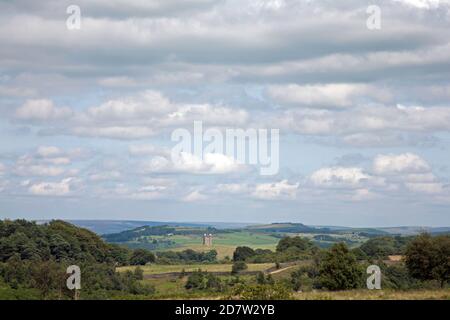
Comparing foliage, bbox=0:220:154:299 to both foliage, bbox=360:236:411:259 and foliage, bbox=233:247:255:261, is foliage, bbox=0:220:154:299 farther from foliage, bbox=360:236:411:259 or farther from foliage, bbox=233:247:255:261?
foliage, bbox=360:236:411:259

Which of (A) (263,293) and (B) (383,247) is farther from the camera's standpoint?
(B) (383,247)

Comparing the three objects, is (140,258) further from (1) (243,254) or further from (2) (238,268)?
(2) (238,268)

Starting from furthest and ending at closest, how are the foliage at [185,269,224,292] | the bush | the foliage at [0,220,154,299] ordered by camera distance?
the bush → the foliage at [185,269,224,292] → the foliage at [0,220,154,299]

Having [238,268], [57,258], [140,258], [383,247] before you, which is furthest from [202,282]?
[140,258]

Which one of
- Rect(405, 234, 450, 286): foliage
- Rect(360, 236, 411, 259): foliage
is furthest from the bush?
Rect(405, 234, 450, 286): foliage

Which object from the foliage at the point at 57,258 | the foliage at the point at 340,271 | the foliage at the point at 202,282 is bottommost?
the foliage at the point at 202,282

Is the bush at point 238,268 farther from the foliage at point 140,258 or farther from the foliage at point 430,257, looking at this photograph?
the foliage at point 430,257

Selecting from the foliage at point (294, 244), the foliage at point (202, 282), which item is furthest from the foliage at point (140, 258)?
the foliage at point (202, 282)
